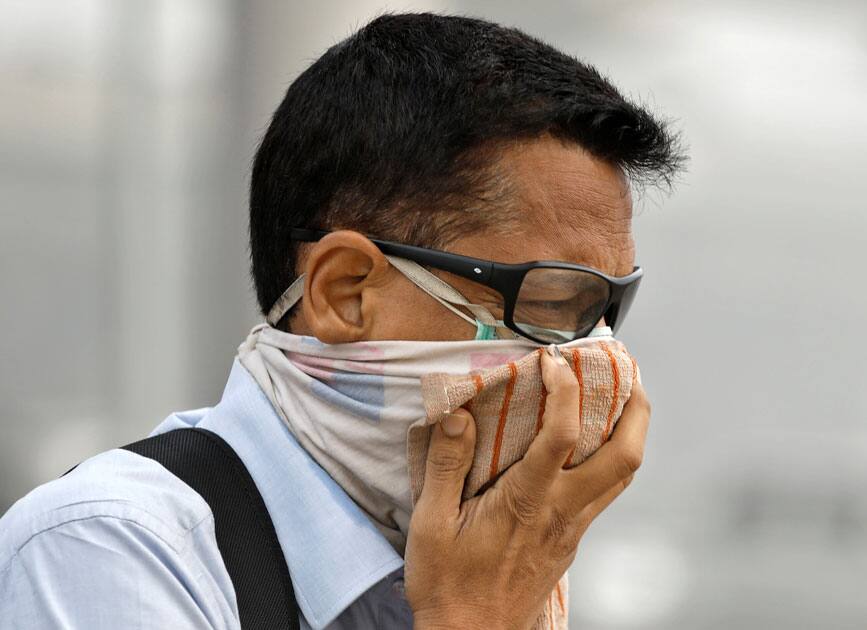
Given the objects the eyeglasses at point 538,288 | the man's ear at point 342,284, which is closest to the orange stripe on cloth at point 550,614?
the eyeglasses at point 538,288

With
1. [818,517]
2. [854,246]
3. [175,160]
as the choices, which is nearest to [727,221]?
[854,246]

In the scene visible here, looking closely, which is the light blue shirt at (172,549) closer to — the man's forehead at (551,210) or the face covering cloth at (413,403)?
the face covering cloth at (413,403)

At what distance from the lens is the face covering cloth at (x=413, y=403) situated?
149 centimetres

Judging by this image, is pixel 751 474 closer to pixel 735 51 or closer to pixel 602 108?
pixel 735 51

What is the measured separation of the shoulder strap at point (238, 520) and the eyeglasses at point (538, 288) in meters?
0.38

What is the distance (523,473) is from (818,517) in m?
2.78

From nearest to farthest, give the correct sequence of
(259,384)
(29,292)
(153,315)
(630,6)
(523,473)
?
1. (523,473)
2. (259,384)
3. (29,292)
4. (153,315)
5. (630,6)

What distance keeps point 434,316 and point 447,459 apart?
0.23 m

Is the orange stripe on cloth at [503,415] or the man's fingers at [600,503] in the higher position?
the orange stripe on cloth at [503,415]

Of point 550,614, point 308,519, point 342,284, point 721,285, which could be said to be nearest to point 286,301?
point 342,284

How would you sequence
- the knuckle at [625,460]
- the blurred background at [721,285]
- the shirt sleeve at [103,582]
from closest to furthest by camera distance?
the shirt sleeve at [103,582], the knuckle at [625,460], the blurred background at [721,285]

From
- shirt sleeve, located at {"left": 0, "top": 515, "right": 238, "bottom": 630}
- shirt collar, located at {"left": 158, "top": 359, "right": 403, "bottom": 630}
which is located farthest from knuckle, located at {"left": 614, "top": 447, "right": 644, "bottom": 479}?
shirt sleeve, located at {"left": 0, "top": 515, "right": 238, "bottom": 630}

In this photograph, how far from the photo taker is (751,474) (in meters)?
3.79

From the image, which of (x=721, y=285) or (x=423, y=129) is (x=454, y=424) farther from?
(x=721, y=285)
